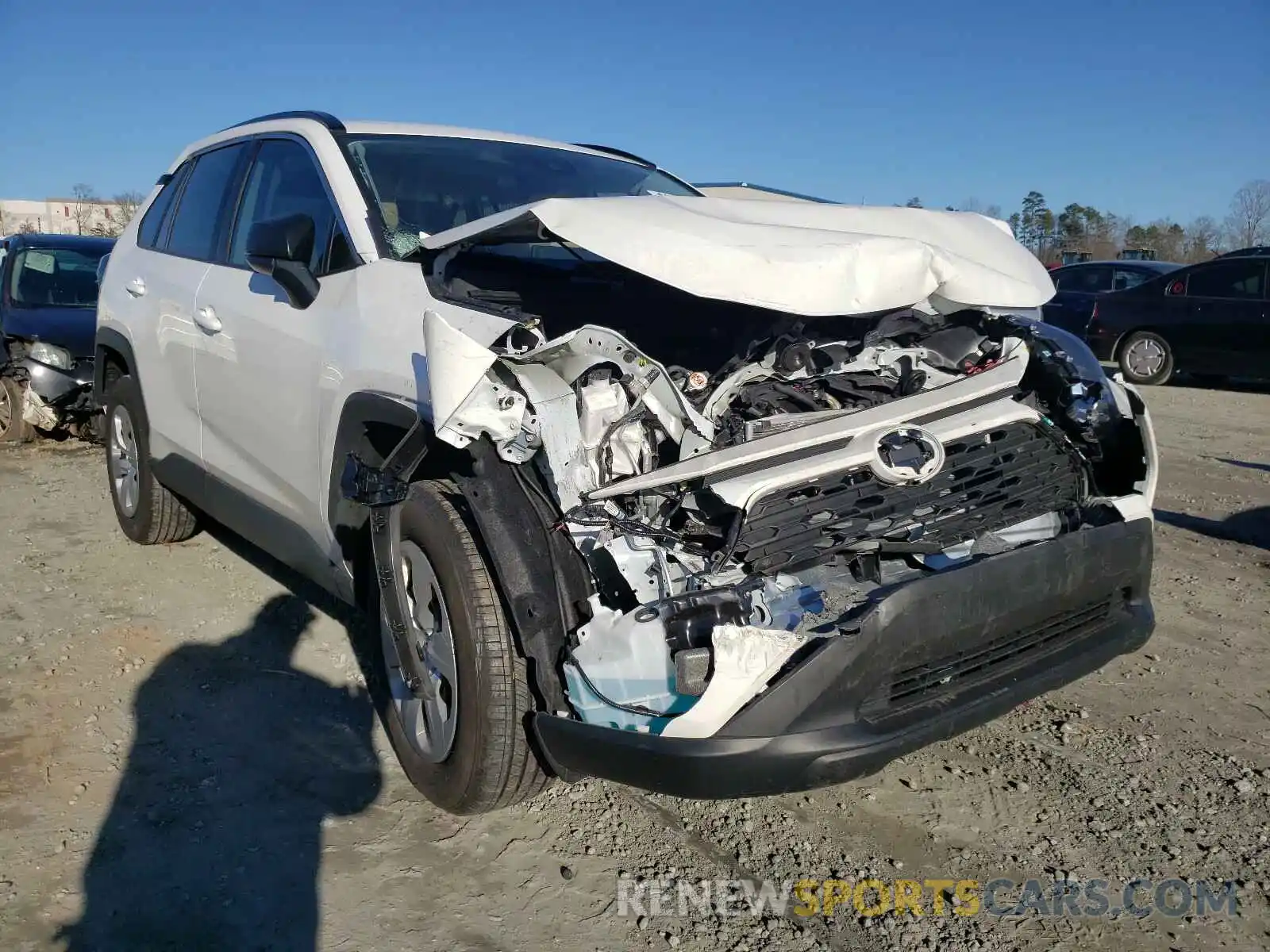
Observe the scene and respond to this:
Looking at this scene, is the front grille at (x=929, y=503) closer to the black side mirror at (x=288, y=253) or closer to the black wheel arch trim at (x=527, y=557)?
the black wheel arch trim at (x=527, y=557)

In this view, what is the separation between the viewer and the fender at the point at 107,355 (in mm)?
4871

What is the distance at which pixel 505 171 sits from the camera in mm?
3857

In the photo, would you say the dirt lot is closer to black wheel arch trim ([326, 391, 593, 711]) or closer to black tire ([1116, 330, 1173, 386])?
black wheel arch trim ([326, 391, 593, 711])

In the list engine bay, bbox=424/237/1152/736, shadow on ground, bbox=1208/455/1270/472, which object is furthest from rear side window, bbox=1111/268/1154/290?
engine bay, bbox=424/237/1152/736

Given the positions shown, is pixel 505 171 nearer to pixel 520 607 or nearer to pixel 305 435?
pixel 305 435

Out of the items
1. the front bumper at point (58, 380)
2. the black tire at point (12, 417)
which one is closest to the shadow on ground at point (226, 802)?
the front bumper at point (58, 380)

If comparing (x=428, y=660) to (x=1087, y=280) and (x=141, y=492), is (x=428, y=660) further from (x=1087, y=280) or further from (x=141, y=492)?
(x=1087, y=280)

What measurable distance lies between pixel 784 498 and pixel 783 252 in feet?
2.11

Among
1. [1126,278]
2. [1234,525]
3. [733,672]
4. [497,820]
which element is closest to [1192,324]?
[1126,278]

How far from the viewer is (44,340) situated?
7.99m

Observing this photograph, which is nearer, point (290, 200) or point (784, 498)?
point (784, 498)

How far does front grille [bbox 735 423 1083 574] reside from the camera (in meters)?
2.45

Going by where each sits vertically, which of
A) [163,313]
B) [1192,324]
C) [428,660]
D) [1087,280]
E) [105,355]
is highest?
[1087,280]

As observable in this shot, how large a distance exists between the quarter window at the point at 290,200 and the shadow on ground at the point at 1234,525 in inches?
189
